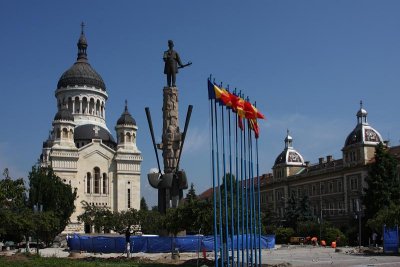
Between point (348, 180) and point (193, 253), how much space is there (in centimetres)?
4267

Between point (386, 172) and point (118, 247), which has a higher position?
point (386, 172)

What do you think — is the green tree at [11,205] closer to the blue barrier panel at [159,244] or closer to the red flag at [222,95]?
the blue barrier panel at [159,244]

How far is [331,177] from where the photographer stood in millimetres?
77500

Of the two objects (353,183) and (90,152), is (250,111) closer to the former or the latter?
(353,183)

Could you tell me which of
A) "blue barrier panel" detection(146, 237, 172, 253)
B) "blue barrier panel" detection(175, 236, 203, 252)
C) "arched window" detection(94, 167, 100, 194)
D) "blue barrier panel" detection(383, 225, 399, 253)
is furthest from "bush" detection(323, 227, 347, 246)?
"arched window" detection(94, 167, 100, 194)

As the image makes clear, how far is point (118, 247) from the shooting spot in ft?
123

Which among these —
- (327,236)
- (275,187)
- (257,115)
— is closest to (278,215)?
(275,187)

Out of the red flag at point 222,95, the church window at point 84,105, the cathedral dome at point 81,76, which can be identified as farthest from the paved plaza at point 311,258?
the cathedral dome at point 81,76

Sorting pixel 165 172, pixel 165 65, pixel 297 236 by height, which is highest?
pixel 165 65

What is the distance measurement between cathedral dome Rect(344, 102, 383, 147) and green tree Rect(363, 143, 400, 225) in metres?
15.2

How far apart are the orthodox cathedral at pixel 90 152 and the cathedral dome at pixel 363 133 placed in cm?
2899

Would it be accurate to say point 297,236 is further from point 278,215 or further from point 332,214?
point 278,215

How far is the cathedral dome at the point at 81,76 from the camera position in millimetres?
88500

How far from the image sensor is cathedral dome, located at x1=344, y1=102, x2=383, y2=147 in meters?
71.5
